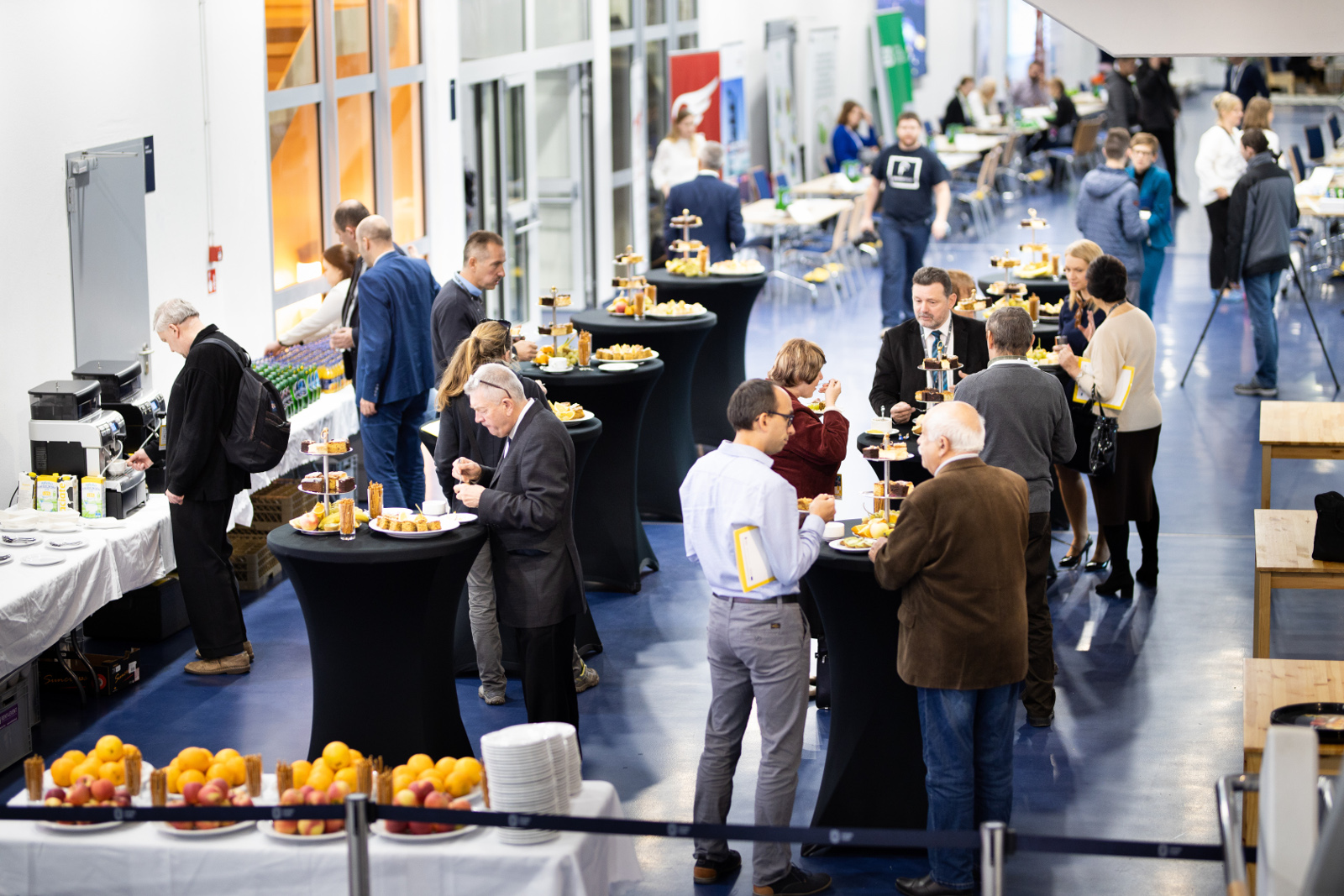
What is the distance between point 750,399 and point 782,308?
32.6 feet

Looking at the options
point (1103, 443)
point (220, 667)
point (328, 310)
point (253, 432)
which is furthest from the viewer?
point (328, 310)

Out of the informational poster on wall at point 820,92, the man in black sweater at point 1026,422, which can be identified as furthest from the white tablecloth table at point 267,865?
the informational poster on wall at point 820,92

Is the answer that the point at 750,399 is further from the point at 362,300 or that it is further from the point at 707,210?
the point at 707,210

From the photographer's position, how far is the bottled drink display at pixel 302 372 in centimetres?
772

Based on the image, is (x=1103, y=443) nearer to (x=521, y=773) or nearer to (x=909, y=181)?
(x=521, y=773)

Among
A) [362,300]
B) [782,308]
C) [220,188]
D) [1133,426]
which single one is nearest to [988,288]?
[1133,426]

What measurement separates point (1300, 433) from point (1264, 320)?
386 cm

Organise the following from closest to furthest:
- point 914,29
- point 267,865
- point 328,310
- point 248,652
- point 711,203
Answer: point 267,865
point 248,652
point 328,310
point 711,203
point 914,29

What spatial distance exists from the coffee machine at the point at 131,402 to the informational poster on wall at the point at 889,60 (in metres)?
16.2

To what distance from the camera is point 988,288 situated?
8.37m

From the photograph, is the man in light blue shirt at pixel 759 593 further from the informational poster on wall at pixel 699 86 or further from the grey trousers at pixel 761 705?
the informational poster on wall at pixel 699 86

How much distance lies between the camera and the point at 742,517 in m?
4.00

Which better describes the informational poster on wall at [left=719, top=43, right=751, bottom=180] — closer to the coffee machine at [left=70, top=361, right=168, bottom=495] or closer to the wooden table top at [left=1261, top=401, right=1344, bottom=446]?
the wooden table top at [left=1261, top=401, right=1344, bottom=446]

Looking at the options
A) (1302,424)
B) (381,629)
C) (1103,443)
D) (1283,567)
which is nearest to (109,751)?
(381,629)
